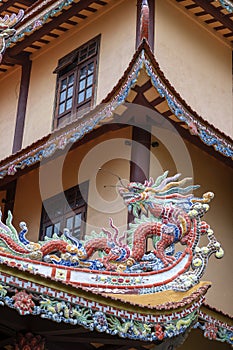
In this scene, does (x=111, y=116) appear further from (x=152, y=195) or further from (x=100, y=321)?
(x=100, y=321)

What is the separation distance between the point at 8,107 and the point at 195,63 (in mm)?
3914

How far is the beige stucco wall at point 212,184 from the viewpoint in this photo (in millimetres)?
12719

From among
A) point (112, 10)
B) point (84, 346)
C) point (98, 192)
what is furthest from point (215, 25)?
point (84, 346)

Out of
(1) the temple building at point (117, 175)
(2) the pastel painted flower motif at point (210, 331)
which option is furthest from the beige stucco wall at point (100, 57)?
(2) the pastel painted flower motif at point (210, 331)

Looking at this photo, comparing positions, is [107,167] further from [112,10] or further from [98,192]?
[112,10]

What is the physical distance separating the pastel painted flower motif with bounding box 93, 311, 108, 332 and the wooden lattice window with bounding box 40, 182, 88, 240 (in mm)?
3293

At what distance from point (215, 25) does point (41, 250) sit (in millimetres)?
6526

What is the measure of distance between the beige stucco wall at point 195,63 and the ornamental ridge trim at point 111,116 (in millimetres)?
1104

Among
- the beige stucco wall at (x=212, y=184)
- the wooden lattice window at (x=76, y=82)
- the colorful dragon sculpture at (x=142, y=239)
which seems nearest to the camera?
the colorful dragon sculpture at (x=142, y=239)

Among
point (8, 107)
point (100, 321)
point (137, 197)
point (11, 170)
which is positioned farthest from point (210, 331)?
point (8, 107)

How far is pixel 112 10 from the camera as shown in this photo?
14.3m

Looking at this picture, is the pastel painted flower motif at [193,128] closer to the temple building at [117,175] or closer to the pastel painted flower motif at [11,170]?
the temple building at [117,175]

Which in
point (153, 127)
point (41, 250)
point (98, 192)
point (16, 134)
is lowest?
point (41, 250)

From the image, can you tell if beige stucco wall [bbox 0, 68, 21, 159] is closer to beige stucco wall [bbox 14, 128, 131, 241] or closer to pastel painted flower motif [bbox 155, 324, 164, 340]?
beige stucco wall [bbox 14, 128, 131, 241]
